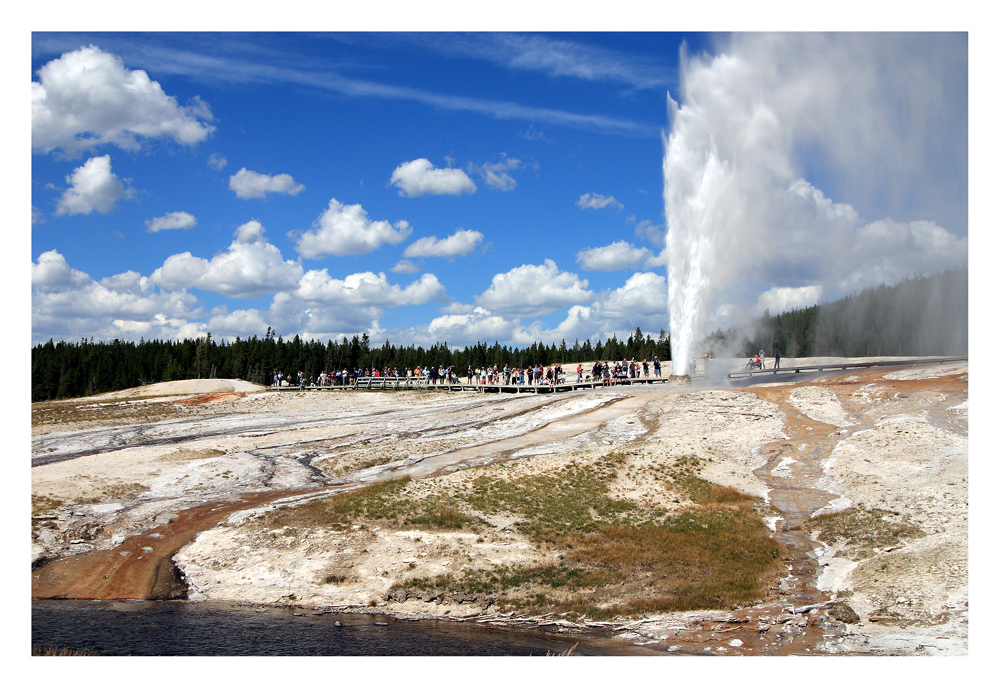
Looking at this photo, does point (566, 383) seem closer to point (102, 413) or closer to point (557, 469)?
point (557, 469)

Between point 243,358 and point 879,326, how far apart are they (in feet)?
429

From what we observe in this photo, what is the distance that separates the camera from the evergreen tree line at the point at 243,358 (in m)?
126

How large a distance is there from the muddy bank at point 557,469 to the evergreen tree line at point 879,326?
18562 mm

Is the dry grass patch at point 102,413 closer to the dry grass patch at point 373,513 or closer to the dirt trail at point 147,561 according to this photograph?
the dirt trail at point 147,561

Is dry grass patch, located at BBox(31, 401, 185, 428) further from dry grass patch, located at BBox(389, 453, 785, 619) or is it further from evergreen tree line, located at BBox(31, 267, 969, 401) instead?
evergreen tree line, located at BBox(31, 267, 969, 401)

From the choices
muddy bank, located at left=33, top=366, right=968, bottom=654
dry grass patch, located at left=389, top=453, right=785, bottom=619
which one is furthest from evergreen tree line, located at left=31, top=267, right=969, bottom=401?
dry grass patch, located at left=389, top=453, right=785, bottom=619

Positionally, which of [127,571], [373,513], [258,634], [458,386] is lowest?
[258,634]

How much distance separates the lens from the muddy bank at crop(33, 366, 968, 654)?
1697cm

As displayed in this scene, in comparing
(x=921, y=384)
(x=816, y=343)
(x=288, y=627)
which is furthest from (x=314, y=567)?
(x=816, y=343)

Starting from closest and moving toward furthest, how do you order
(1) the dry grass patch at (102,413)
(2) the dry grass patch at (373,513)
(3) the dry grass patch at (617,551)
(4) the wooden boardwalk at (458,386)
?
(3) the dry grass patch at (617,551), (2) the dry grass patch at (373,513), (1) the dry grass patch at (102,413), (4) the wooden boardwalk at (458,386)

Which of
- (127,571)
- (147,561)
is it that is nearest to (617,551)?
(147,561)

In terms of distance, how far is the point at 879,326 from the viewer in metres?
116

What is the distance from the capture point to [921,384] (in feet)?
131

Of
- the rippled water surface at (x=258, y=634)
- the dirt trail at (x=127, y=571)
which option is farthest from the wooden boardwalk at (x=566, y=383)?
the rippled water surface at (x=258, y=634)
